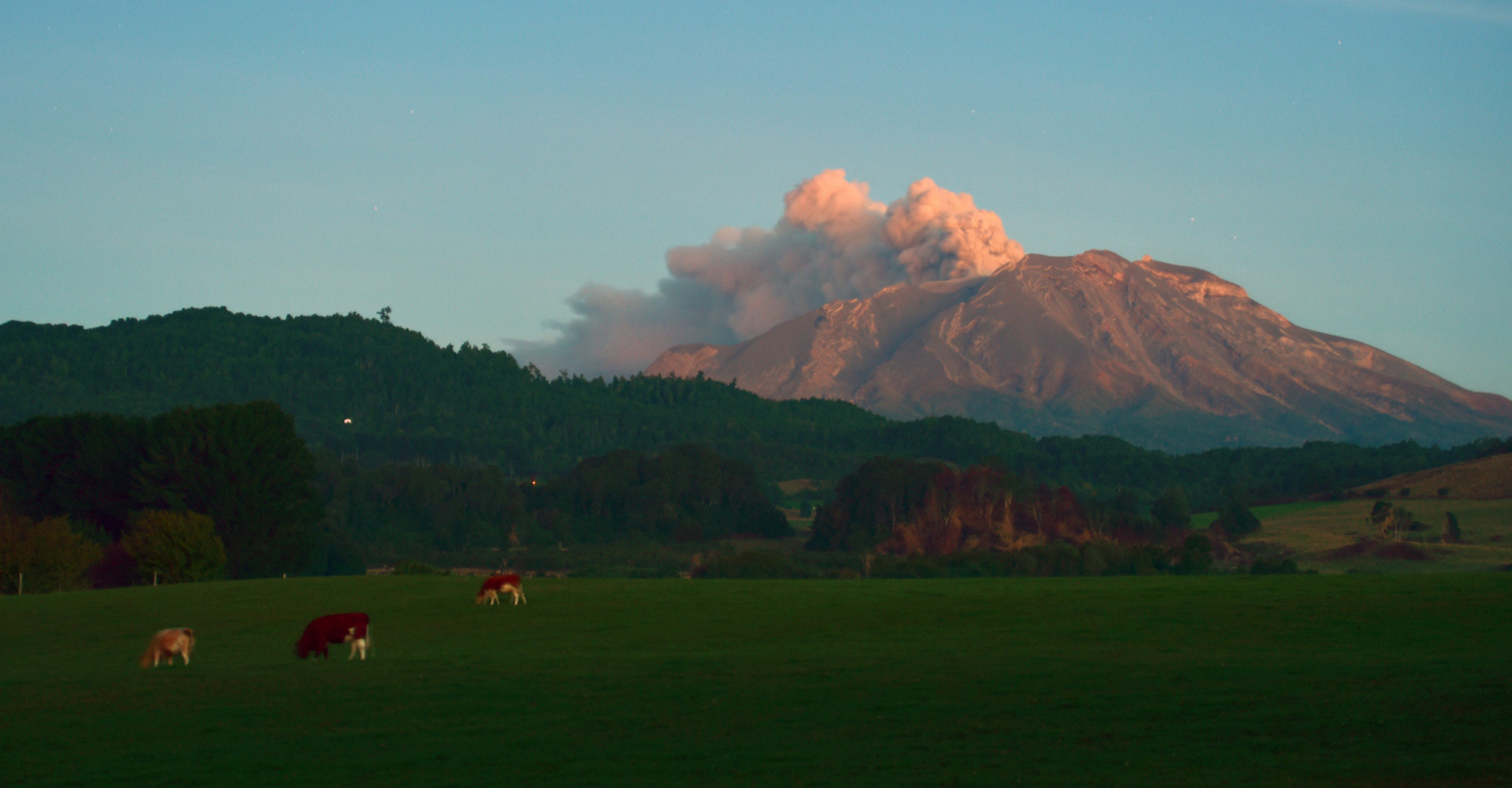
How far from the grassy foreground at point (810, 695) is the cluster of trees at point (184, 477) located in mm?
32908

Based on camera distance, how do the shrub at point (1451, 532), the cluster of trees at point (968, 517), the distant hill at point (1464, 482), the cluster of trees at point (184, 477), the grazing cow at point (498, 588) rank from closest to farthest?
the grazing cow at point (498, 588)
the cluster of trees at point (184, 477)
the shrub at point (1451, 532)
the cluster of trees at point (968, 517)
the distant hill at point (1464, 482)

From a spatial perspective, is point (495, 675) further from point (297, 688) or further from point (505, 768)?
point (505, 768)

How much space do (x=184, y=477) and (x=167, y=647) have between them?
45.3 m

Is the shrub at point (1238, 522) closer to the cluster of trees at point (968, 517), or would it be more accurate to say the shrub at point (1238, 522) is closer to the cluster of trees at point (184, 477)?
the cluster of trees at point (968, 517)

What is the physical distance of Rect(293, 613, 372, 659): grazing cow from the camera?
26750mm

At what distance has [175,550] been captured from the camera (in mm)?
55250

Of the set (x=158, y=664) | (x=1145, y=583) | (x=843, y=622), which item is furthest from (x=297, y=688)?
(x=1145, y=583)

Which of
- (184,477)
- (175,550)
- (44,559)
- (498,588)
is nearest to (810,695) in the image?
(498,588)

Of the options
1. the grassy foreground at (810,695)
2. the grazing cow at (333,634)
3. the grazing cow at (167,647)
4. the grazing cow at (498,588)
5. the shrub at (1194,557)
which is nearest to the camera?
the grassy foreground at (810,695)

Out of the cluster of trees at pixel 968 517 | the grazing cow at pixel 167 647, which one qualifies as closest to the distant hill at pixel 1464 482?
the cluster of trees at pixel 968 517

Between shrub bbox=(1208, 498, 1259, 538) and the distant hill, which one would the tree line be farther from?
the distant hill

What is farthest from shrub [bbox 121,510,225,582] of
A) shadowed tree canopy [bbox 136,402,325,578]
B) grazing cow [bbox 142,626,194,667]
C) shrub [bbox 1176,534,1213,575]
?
shrub [bbox 1176,534,1213,575]

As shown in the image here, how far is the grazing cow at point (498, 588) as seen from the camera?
37781 mm

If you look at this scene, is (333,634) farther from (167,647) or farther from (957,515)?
(957,515)
